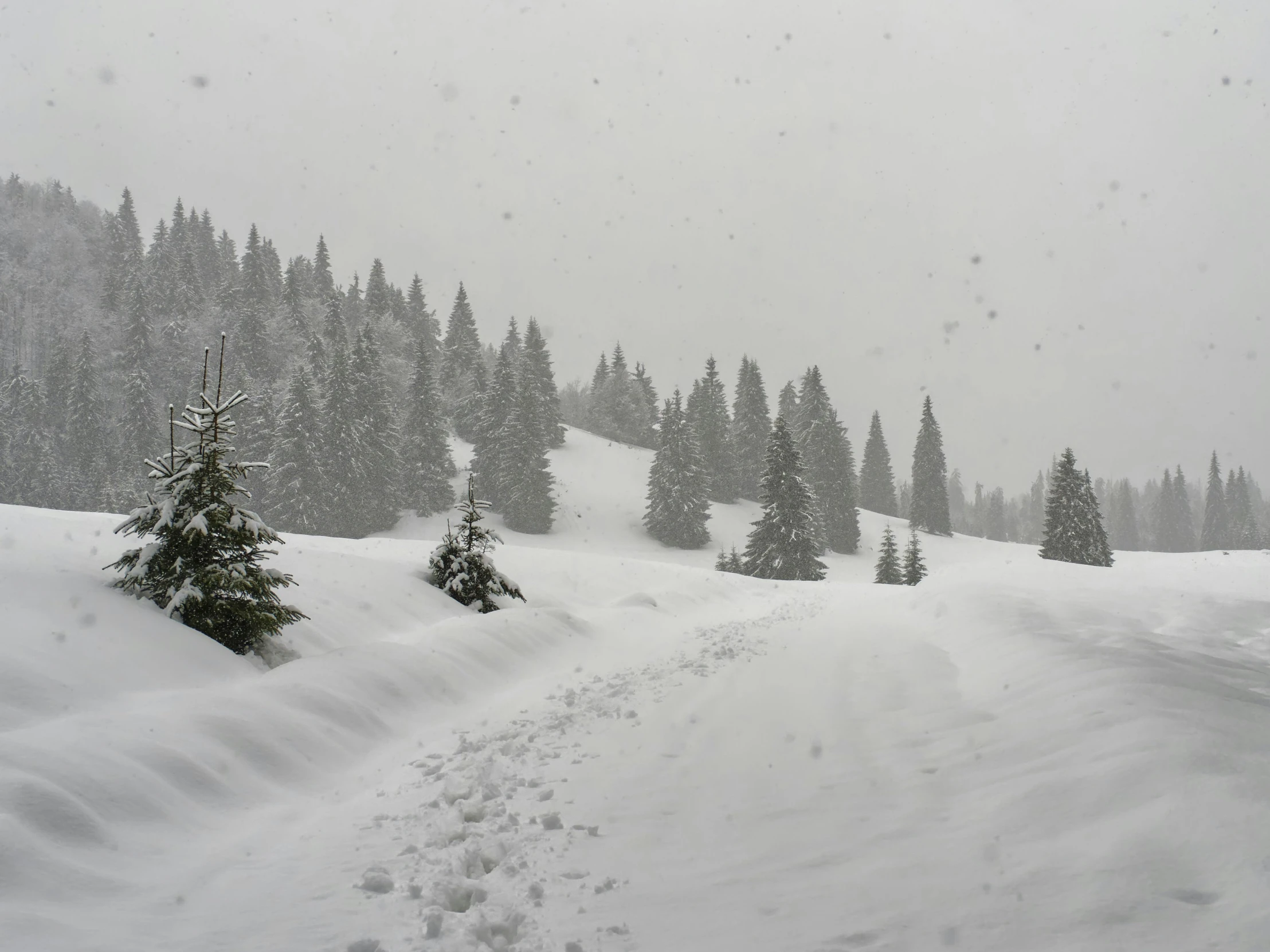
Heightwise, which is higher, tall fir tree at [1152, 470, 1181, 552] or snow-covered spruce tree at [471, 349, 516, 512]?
snow-covered spruce tree at [471, 349, 516, 512]

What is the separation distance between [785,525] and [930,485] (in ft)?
113

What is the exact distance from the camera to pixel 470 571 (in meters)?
13.6

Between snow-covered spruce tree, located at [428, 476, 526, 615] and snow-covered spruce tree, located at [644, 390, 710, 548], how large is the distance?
1449 inches

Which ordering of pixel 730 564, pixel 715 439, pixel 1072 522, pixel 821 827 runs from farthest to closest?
1. pixel 715 439
2. pixel 730 564
3. pixel 1072 522
4. pixel 821 827

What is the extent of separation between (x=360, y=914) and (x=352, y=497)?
4578 cm

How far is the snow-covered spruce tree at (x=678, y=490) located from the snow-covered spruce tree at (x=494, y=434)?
12617mm

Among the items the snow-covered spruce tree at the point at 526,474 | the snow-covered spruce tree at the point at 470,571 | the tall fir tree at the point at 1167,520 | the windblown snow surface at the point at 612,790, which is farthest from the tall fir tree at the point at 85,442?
the tall fir tree at the point at 1167,520

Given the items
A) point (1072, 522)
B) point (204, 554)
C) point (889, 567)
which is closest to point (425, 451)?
point (889, 567)

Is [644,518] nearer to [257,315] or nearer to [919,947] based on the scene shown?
[257,315]

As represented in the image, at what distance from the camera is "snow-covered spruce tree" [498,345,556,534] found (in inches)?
1923

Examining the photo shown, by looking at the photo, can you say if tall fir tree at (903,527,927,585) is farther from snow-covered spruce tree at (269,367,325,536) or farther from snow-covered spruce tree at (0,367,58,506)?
snow-covered spruce tree at (0,367,58,506)

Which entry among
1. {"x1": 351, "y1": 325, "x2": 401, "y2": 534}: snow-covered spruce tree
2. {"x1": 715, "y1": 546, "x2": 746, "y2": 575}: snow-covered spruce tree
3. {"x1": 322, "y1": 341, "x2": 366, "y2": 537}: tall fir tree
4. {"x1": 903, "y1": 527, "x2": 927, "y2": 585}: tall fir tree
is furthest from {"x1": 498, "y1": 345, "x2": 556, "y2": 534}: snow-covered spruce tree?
{"x1": 903, "y1": 527, "x2": 927, "y2": 585}: tall fir tree

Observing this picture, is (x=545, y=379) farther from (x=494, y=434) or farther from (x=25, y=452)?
(x=25, y=452)

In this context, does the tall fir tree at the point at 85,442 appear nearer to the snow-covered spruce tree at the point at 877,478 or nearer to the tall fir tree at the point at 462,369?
the tall fir tree at the point at 462,369
